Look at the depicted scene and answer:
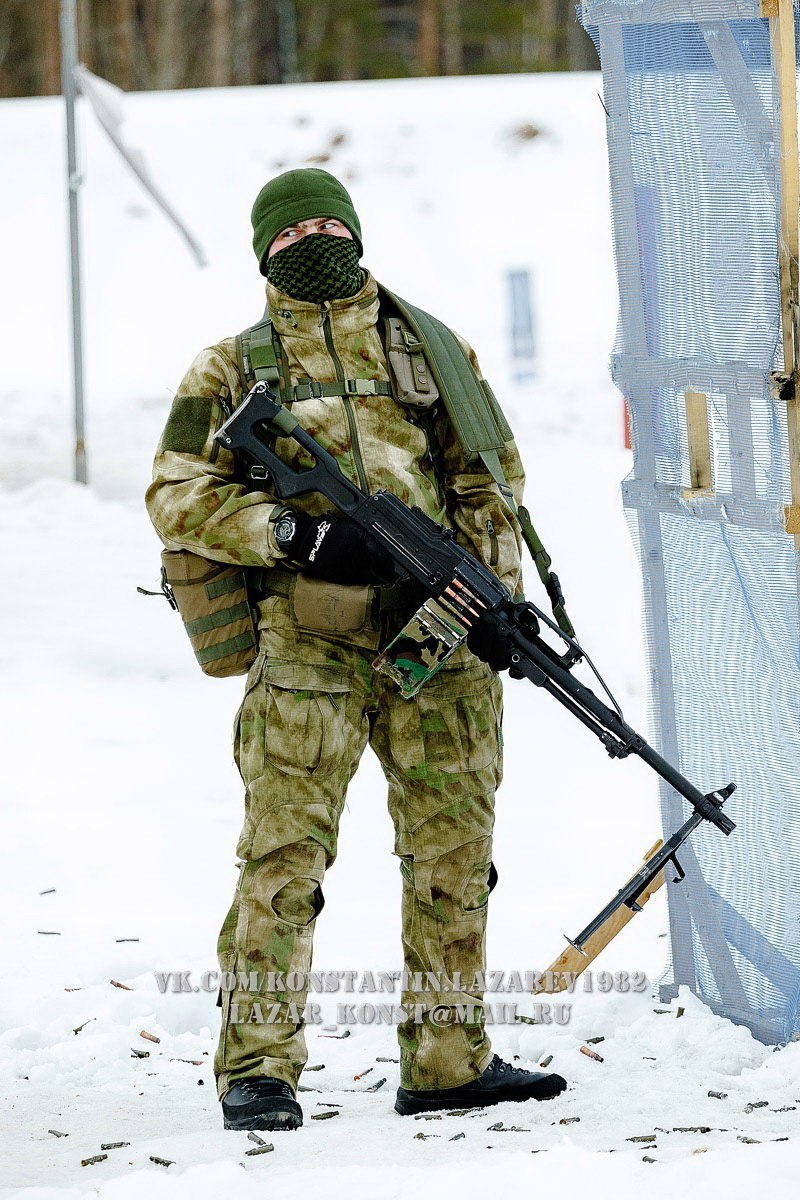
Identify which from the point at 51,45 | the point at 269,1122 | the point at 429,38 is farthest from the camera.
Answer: the point at 429,38

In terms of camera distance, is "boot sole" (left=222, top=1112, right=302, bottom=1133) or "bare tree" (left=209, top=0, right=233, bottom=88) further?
"bare tree" (left=209, top=0, right=233, bottom=88)

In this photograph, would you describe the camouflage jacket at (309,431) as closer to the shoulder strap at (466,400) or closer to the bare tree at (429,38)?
the shoulder strap at (466,400)

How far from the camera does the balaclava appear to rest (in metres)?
2.94

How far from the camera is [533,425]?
36.5 feet

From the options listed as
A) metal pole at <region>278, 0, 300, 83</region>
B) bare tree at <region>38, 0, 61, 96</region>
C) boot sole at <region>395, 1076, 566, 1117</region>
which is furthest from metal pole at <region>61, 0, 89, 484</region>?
metal pole at <region>278, 0, 300, 83</region>

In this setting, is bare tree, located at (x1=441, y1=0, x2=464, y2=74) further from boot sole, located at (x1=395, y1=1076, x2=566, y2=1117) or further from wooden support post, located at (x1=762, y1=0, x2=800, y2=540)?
boot sole, located at (x1=395, y1=1076, x2=566, y2=1117)

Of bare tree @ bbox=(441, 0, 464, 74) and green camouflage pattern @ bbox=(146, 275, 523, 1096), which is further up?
bare tree @ bbox=(441, 0, 464, 74)

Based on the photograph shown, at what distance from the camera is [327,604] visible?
2883 mm

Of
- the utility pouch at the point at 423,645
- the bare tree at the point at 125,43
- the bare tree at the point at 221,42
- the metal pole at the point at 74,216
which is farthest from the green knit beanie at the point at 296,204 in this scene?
the bare tree at the point at 221,42

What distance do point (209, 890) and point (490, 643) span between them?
6.27ft

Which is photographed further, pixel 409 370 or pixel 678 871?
pixel 678 871

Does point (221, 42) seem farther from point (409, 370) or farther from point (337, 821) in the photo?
point (337, 821)

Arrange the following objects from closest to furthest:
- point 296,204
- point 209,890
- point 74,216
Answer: point 296,204 < point 209,890 < point 74,216

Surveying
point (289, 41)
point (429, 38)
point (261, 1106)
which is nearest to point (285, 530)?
point (261, 1106)
